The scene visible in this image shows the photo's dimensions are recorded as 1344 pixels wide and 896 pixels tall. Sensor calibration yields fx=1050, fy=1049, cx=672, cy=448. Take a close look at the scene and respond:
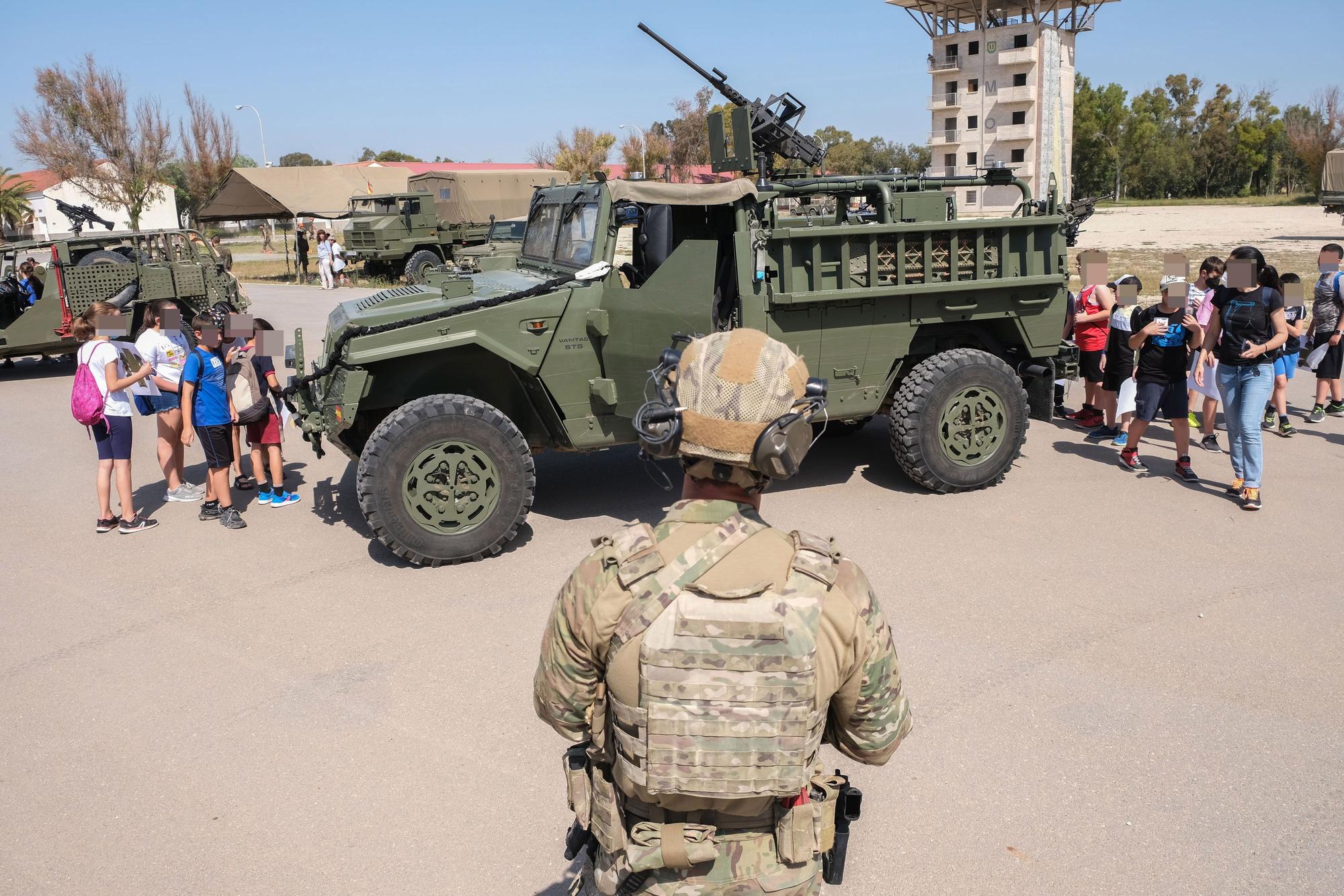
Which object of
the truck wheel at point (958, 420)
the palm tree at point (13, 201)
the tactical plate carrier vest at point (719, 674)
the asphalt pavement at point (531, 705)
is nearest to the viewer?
the tactical plate carrier vest at point (719, 674)

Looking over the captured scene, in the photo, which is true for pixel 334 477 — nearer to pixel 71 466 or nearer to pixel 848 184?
pixel 71 466

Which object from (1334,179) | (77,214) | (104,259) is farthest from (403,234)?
(1334,179)

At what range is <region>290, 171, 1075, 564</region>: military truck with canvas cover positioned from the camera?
563 centimetres

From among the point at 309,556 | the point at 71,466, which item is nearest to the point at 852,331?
the point at 309,556

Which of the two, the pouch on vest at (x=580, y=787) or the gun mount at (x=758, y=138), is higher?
the gun mount at (x=758, y=138)

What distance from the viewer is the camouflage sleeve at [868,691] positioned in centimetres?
187

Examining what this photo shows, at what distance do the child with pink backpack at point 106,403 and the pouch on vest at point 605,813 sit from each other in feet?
17.2

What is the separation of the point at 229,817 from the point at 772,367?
2689mm

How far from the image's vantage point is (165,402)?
688 cm

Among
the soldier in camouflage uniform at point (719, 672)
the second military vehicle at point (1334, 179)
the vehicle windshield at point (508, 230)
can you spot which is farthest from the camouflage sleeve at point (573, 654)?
the second military vehicle at point (1334, 179)

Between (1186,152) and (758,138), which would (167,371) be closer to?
(758,138)

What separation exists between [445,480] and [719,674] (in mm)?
4113

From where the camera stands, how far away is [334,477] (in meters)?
7.67

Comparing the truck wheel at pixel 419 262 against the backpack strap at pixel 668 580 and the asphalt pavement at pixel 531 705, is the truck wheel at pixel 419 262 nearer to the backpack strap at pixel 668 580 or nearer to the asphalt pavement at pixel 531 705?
the asphalt pavement at pixel 531 705
